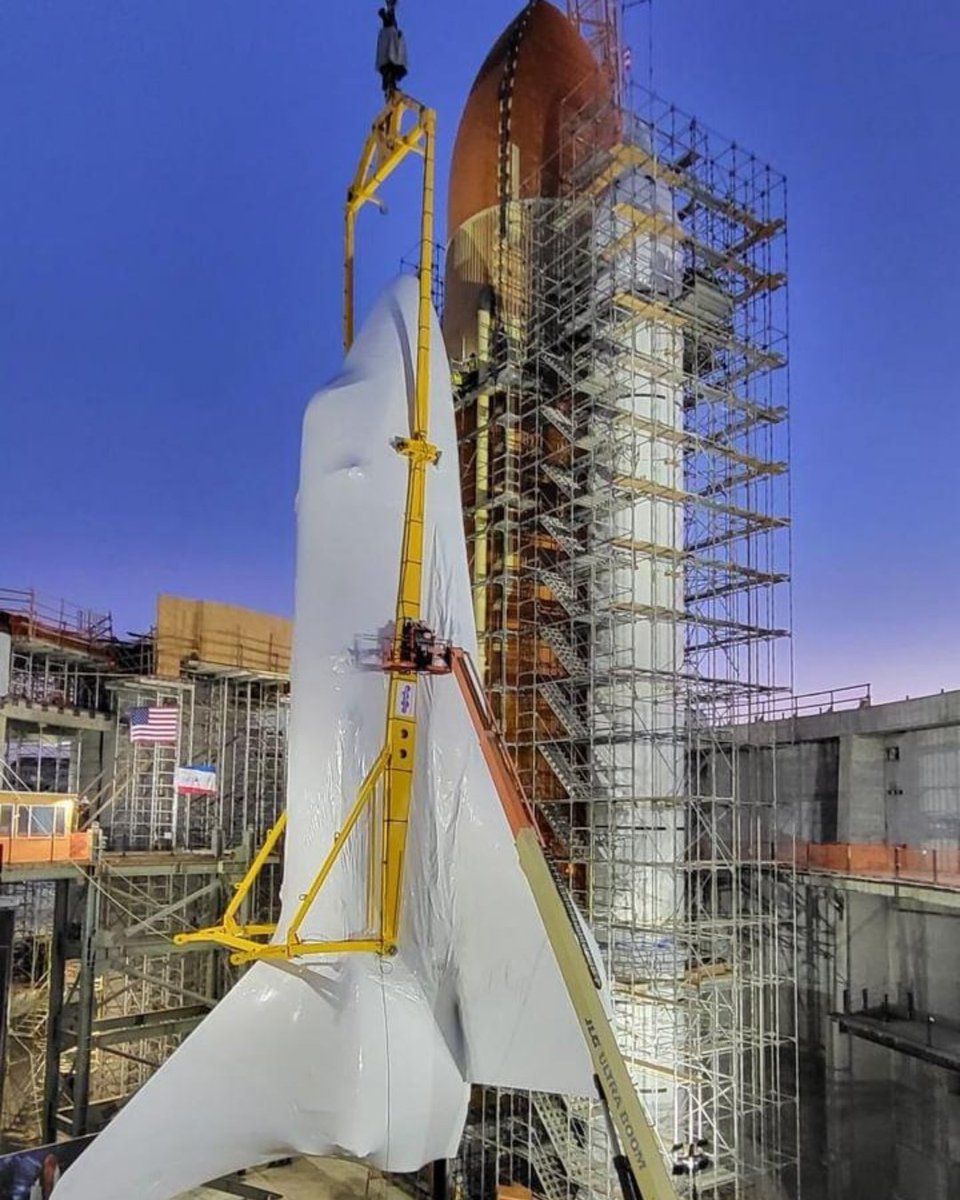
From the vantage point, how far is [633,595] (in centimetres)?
1630

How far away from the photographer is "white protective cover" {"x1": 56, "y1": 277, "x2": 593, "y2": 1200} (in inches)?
324

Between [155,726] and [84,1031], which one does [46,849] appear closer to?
[84,1031]

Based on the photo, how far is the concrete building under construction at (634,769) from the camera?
1585cm

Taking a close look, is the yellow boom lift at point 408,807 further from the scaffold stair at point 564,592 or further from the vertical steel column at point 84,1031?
the vertical steel column at point 84,1031

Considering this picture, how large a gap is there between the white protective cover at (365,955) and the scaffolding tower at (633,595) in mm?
6361

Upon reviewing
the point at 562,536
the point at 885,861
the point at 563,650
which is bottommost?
the point at 885,861

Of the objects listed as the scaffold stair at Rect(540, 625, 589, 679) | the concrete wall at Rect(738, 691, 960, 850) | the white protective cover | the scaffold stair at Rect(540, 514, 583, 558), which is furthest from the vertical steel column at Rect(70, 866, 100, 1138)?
the concrete wall at Rect(738, 691, 960, 850)

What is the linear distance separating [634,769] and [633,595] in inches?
113

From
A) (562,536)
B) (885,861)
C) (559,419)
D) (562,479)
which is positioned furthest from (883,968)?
(559,419)

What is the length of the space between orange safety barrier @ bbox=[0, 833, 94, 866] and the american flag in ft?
8.25

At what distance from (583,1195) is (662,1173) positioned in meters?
10.3

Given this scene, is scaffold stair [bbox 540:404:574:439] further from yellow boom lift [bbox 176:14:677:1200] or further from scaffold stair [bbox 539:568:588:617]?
yellow boom lift [bbox 176:14:677:1200]

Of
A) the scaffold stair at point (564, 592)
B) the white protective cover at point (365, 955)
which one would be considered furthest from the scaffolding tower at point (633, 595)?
the white protective cover at point (365, 955)

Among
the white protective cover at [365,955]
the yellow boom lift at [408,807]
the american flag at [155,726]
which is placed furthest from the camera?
the american flag at [155,726]
